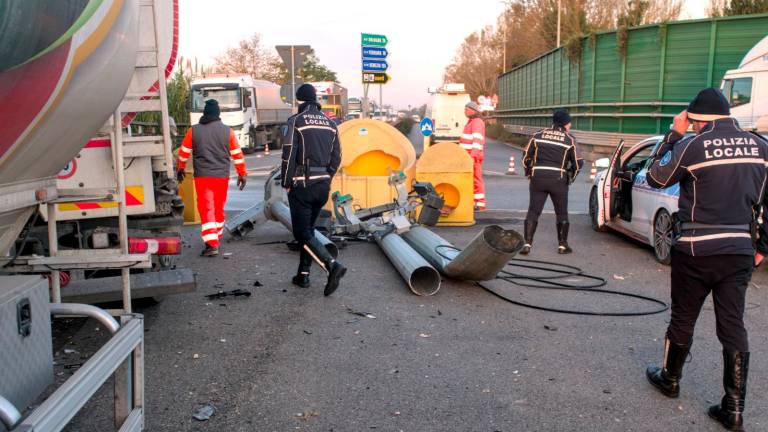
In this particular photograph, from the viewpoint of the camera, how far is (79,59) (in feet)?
10.1

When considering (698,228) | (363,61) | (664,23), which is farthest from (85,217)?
(664,23)

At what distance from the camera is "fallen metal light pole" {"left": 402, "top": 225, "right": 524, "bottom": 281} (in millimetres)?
6602

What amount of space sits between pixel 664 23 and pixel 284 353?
2130 cm

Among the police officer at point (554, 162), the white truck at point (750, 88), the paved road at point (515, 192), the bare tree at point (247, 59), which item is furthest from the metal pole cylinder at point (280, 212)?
the bare tree at point (247, 59)

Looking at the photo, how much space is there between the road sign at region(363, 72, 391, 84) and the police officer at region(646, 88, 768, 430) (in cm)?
1514

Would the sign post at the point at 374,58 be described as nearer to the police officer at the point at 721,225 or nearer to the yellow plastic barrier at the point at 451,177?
the yellow plastic barrier at the point at 451,177

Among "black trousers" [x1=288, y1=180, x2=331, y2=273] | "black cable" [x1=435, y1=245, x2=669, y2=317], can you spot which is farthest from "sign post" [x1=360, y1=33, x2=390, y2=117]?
"black trousers" [x1=288, y1=180, x2=331, y2=273]

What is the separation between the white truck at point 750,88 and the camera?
55.9ft

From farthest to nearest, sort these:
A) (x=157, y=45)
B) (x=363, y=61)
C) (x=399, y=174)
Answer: (x=363, y=61)
(x=399, y=174)
(x=157, y=45)

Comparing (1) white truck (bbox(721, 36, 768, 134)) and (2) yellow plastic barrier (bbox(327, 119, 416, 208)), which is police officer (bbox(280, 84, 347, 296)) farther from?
(1) white truck (bbox(721, 36, 768, 134))

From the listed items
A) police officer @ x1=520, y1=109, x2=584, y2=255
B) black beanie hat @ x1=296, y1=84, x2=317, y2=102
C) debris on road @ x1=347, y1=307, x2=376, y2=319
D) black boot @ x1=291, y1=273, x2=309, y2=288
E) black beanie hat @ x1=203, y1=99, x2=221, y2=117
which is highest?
black beanie hat @ x1=296, y1=84, x2=317, y2=102

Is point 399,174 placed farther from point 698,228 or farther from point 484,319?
point 698,228

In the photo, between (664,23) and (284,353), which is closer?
(284,353)

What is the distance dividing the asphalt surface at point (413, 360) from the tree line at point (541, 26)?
20.4 meters
